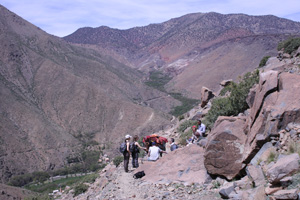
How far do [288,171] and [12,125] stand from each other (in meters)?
46.1

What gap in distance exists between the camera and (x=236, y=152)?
7.98 meters

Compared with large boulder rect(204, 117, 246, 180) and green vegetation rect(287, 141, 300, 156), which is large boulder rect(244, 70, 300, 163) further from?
green vegetation rect(287, 141, 300, 156)

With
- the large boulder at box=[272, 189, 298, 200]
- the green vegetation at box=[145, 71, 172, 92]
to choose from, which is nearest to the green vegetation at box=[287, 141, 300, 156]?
the large boulder at box=[272, 189, 298, 200]

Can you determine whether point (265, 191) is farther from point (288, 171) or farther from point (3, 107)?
point (3, 107)

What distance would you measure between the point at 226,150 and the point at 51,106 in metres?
51.9

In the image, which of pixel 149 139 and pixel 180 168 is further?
pixel 149 139

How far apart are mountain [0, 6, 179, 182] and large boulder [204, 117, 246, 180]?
→ 120 feet

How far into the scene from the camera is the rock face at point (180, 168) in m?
8.86

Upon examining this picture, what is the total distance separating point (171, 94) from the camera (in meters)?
93.4

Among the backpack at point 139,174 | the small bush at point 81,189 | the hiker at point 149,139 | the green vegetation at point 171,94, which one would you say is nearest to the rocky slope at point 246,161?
the backpack at point 139,174

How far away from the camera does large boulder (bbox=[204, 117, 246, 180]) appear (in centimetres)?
787

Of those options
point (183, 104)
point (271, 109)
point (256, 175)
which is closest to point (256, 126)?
point (271, 109)

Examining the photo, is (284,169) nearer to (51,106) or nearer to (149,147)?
(149,147)

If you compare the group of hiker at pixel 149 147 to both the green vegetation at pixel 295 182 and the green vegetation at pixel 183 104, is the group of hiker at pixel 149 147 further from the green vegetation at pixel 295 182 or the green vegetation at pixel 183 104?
the green vegetation at pixel 183 104
